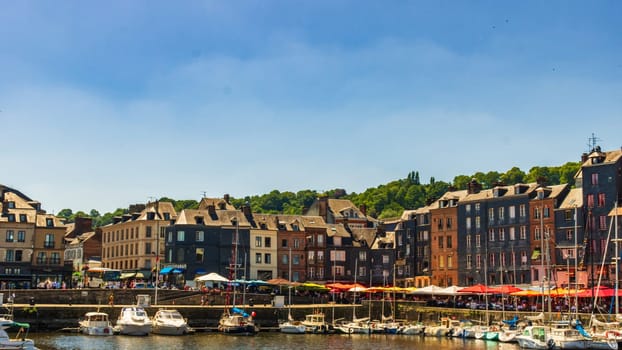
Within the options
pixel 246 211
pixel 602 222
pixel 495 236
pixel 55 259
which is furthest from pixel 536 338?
pixel 55 259

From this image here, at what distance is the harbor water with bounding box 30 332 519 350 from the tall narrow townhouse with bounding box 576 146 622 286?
1978 cm

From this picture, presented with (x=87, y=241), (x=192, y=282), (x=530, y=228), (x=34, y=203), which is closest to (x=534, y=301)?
(x=530, y=228)

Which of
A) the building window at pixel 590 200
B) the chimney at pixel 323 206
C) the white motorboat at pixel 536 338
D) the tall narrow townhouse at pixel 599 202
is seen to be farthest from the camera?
the chimney at pixel 323 206

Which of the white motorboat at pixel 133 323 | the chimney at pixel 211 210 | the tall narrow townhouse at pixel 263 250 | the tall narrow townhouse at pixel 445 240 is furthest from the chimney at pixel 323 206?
the white motorboat at pixel 133 323

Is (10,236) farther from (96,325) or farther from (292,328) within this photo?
(292,328)

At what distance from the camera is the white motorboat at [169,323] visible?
69812 mm

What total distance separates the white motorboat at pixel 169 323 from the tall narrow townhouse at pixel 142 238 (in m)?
31.8

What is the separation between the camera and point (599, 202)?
278ft

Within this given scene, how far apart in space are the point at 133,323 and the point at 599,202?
47.6 metres

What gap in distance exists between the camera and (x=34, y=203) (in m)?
111

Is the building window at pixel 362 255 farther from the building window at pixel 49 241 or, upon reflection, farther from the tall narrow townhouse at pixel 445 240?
the building window at pixel 49 241

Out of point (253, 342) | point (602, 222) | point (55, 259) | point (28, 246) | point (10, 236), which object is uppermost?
point (602, 222)

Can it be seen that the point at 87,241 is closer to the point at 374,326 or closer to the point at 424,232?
the point at 424,232

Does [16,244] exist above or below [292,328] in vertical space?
above
